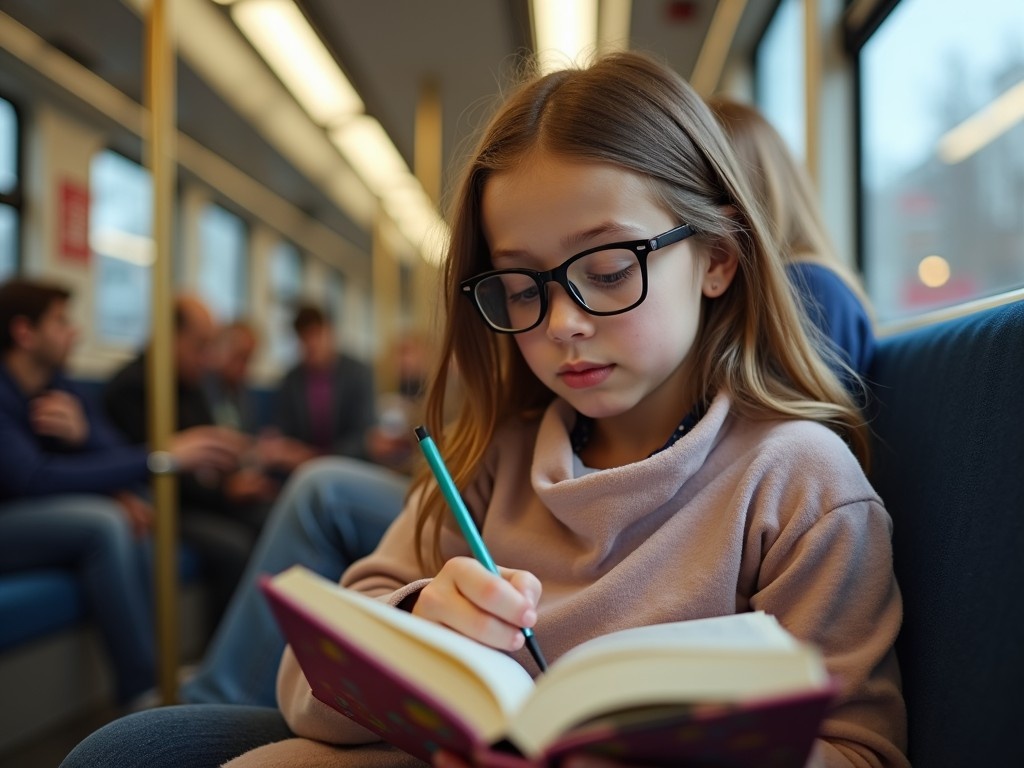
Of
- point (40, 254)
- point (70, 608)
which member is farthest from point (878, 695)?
point (40, 254)

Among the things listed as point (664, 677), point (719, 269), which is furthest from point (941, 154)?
point (664, 677)

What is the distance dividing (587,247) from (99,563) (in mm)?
2232

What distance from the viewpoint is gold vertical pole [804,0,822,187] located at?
7.57 ft

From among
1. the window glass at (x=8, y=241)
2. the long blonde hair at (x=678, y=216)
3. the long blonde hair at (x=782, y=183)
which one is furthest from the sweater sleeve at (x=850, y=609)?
the window glass at (x=8, y=241)

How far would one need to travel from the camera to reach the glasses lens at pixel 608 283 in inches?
36.4

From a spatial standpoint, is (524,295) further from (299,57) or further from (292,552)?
(299,57)

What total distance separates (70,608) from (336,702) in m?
2.14

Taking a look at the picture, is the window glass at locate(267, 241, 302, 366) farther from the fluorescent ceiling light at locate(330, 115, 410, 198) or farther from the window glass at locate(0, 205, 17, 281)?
the window glass at locate(0, 205, 17, 281)

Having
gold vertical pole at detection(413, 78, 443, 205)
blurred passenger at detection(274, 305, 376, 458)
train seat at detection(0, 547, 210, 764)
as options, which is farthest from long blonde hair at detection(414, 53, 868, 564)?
gold vertical pole at detection(413, 78, 443, 205)

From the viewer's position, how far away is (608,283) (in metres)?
0.93

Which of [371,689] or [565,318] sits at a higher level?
[565,318]

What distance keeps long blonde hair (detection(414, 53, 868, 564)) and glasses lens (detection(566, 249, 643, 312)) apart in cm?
10

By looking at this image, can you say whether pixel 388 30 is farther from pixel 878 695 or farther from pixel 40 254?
pixel 878 695

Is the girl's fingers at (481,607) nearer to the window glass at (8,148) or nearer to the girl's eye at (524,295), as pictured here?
the girl's eye at (524,295)
